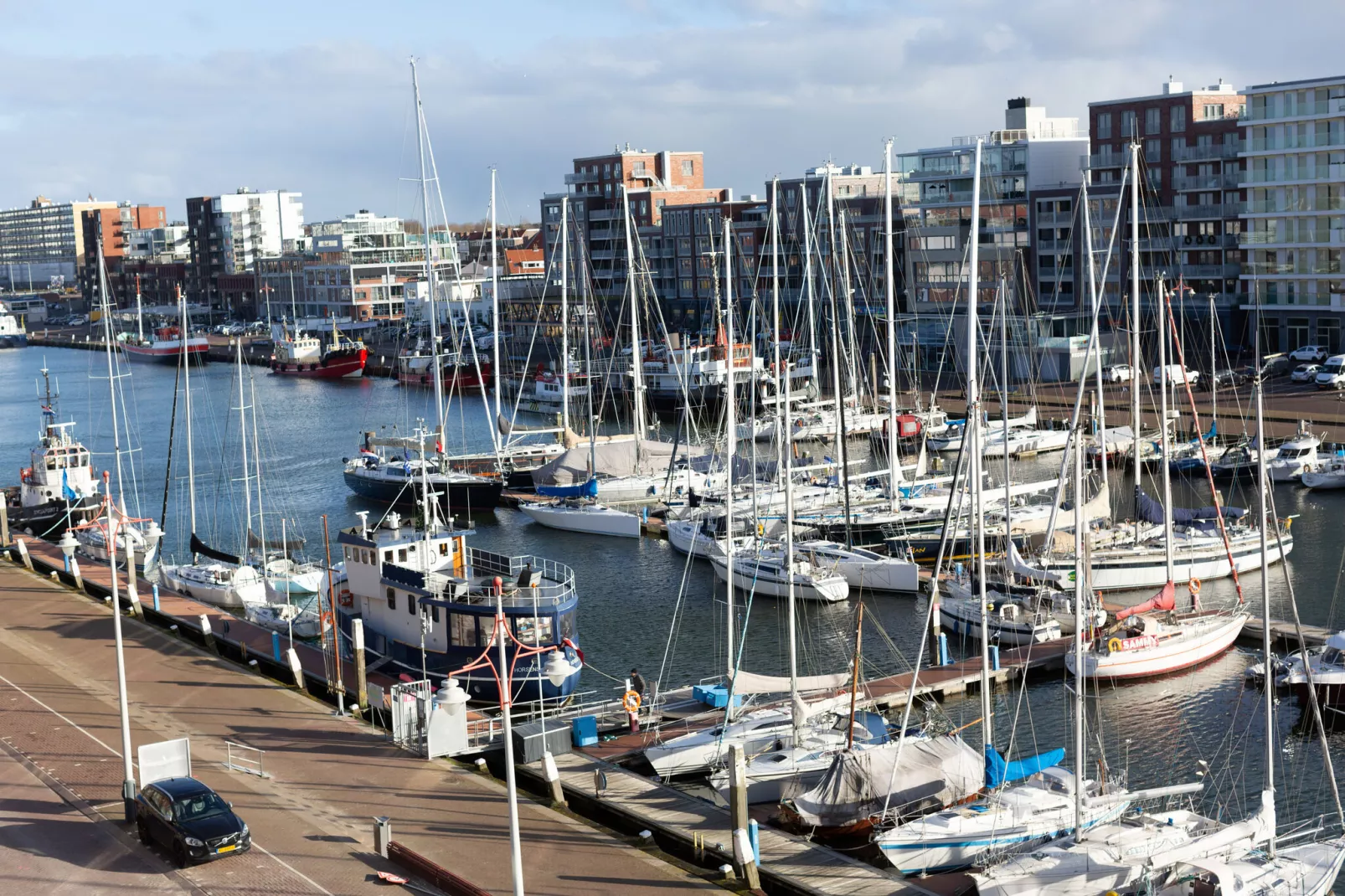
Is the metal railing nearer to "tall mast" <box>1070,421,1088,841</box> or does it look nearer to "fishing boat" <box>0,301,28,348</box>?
"tall mast" <box>1070,421,1088,841</box>

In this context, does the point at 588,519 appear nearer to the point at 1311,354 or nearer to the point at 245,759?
the point at 245,759

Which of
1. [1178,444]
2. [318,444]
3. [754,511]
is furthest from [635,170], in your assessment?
[754,511]

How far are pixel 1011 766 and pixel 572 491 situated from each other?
29.8m

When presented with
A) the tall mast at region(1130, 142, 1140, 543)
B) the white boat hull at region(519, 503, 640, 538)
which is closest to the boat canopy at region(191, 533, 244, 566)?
the white boat hull at region(519, 503, 640, 538)

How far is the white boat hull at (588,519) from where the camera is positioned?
154ft

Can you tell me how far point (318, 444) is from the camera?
2879 inches

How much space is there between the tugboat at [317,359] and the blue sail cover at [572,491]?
203 feet

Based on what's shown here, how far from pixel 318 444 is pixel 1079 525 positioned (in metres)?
56.1

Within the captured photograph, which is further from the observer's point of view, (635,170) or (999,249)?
(635,170)

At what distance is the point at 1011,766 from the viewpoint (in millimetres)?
22859

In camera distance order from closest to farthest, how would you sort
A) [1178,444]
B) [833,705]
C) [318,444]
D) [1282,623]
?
[833,705] < [1282,623] < [1178,444] < [318,444]

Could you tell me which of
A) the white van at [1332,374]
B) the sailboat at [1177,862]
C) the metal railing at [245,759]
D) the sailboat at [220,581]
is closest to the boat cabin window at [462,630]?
the metal railing at [245,759]

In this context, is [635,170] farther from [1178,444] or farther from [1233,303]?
[1178,444]

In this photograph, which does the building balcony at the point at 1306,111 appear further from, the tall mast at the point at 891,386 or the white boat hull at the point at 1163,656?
the white boat hull at the point at 1163,656
